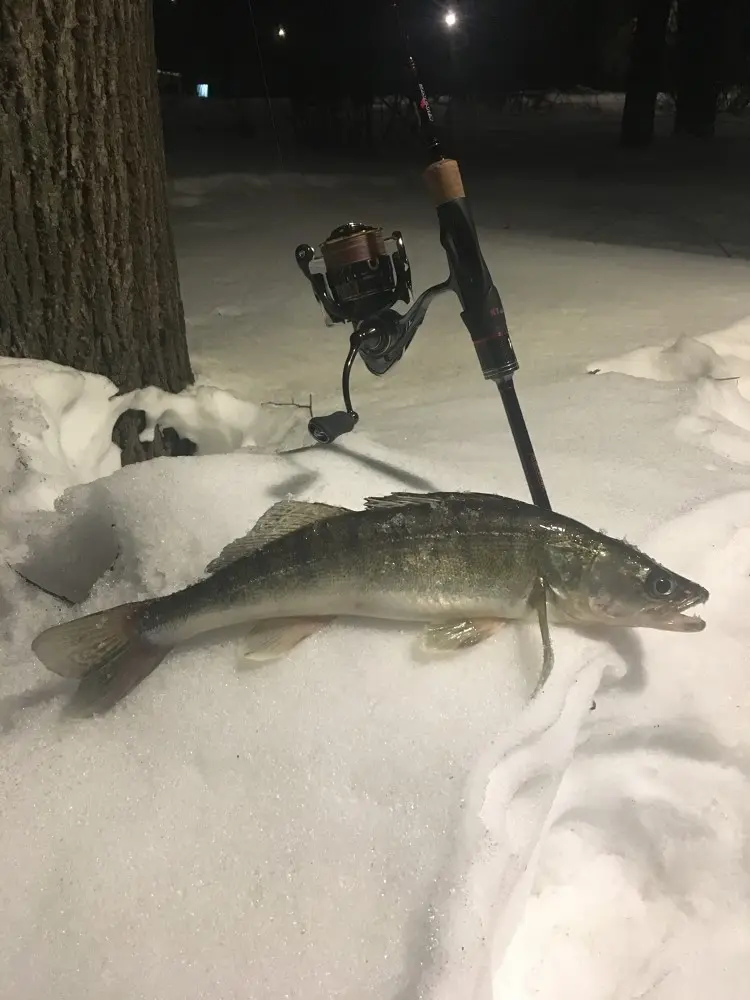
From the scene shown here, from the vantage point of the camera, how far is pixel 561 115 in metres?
12.5

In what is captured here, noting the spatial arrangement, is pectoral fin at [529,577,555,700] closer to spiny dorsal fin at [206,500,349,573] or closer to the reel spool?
spiny dorsal fin at [206,500,349,573]

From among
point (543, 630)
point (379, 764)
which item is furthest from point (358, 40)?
point (379, 764)

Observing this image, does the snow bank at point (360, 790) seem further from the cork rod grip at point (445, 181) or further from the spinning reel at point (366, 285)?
the cork rod grip at point (445, 181)

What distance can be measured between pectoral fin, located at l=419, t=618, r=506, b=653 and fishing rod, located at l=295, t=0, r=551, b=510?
33 cm

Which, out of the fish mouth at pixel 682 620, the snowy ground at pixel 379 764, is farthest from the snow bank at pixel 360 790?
the fish mouth at pixel 682 620

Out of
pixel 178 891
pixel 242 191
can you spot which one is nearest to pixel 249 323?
pixel 178 891

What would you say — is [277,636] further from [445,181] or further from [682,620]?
[445,181]

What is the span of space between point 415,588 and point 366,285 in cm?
85

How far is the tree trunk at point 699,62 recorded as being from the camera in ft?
27.7

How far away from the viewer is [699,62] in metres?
8.50

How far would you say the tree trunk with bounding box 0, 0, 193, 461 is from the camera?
1913 millimetres

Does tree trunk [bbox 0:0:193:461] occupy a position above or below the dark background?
below

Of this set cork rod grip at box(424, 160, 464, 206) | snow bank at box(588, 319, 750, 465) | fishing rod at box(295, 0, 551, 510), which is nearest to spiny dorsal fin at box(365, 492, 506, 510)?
fishing rod at box(295, 0, 551, 510)

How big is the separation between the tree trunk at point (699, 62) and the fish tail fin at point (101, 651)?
9.47 metres
